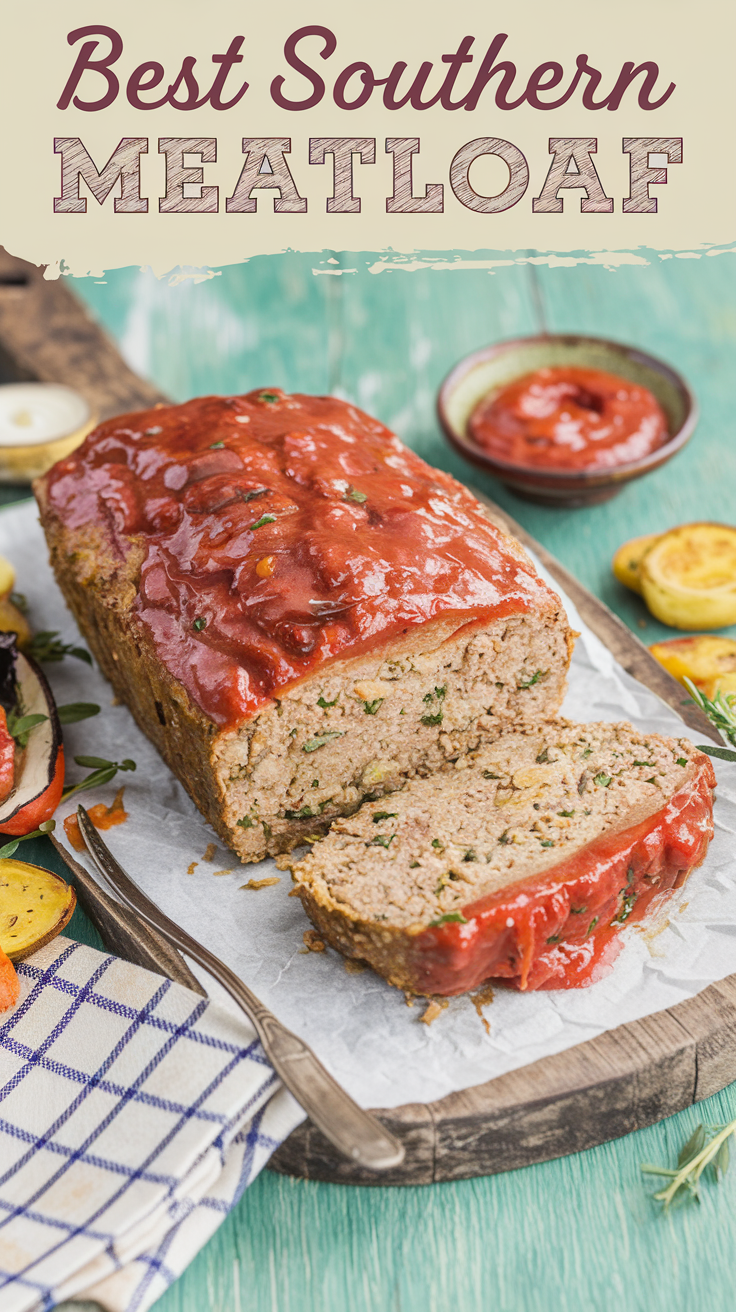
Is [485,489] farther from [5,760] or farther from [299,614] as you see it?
[5,760]

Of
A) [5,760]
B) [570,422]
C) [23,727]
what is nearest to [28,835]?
[5,760]

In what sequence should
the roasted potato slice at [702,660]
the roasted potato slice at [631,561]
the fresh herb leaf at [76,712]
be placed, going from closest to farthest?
the fresh herb leaf at [76,712] < the roasted potato slice at [702,660] < the roasted potato slice at [631,561]

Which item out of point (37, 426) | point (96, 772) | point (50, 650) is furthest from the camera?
point (37, 426)

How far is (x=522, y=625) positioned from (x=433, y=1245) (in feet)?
7.87

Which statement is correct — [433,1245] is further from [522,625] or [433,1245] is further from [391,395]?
[391,395]

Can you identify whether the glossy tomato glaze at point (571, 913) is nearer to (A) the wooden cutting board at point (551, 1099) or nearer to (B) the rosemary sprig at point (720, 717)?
(A) the wooden cutting board at point (551, 1099)

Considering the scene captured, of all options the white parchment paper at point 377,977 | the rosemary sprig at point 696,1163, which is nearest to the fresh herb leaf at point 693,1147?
the rosemary sprig at point 696,1163

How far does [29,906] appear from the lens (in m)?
4.80

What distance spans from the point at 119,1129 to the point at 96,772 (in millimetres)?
1768

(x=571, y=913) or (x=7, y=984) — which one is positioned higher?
(x=571, y=913)

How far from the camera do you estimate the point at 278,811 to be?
4.96m

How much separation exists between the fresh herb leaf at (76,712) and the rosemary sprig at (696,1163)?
3177 mm

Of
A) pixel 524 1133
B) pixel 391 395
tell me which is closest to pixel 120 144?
pixel 391 395

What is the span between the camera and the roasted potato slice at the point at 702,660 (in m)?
5.92
